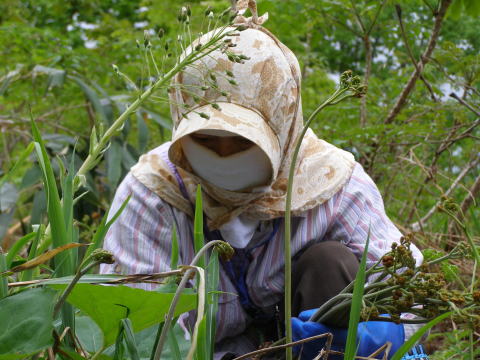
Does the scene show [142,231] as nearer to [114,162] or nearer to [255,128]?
[255,128]

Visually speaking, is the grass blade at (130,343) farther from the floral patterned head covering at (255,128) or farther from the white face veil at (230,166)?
the white face veil at (230,166)

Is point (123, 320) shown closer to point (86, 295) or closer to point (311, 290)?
point (86, 295)

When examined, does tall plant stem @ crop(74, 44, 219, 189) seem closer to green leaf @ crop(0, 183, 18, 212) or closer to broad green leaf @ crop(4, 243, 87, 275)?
broad green leaf @ crop(4, 243, 87, 275)

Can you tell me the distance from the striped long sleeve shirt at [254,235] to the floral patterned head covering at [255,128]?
5cm

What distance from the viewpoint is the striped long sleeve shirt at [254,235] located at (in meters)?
1.87

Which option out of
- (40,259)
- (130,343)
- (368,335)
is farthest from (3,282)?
(368,335)

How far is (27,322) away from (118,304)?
104 mm

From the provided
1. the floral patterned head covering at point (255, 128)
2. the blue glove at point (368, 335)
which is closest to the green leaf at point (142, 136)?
the floral patterned head covering at point (255, 128)

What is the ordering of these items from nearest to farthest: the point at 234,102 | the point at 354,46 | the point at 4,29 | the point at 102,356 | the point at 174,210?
the point at 102,356 → the point at 234,102 → the point at 174,210 → the point at 4,29 → the point at 354,46

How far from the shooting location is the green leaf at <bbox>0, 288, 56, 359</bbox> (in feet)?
2.27

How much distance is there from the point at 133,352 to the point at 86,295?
9 centimetres

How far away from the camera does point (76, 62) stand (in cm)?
382

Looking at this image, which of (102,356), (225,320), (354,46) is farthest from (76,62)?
(354,46)

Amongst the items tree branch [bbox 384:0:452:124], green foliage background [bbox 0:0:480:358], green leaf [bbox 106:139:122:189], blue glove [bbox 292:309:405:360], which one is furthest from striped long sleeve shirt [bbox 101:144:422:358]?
tree branch [bbox 384:0:452:124]
